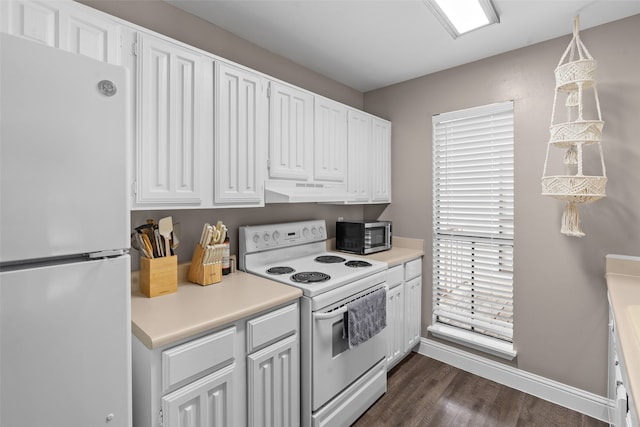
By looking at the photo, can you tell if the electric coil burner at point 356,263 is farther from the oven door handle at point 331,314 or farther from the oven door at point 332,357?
the oven door handle at point 331,314

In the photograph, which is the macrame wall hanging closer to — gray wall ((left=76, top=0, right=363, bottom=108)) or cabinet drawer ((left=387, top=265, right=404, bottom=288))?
cabinet drawer ((left=387, top=265, right=404, bottom=288))

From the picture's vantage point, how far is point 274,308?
1537mm

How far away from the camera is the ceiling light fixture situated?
1760 mm

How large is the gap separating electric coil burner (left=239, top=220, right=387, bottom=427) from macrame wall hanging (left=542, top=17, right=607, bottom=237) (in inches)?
46.6

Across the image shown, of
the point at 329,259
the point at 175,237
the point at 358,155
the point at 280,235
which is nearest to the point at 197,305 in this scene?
the point at 175,237

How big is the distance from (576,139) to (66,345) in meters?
2.49

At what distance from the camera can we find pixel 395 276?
2.42m

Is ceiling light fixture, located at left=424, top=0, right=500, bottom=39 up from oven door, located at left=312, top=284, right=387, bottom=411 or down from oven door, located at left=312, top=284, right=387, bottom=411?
up

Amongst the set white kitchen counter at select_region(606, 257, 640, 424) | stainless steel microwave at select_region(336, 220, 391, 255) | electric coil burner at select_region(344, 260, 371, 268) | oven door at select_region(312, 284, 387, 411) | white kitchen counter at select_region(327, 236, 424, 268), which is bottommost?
oven door at select_region(312, 284, 387, 411)

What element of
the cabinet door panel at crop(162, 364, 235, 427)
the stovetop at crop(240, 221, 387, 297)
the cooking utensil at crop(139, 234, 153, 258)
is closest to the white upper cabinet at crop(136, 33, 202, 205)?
the cooking utensil at crop(139, 234, 153, 258)

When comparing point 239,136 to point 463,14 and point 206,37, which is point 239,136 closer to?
point 206,37

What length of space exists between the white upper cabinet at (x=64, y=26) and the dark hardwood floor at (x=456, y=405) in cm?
244

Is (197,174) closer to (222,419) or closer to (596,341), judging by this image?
(222,419)

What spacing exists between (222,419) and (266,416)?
25 cm
